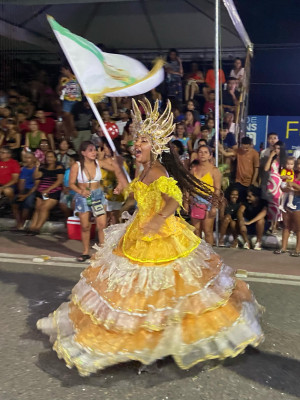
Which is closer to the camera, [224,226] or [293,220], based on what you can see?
[293,220]

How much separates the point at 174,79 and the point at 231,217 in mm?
Answer: 4929

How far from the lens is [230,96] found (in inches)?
418

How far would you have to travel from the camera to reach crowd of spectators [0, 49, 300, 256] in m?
7.17

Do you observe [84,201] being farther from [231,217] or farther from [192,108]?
[192,108]

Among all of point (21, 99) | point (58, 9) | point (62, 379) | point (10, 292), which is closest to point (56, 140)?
point (21, 99)

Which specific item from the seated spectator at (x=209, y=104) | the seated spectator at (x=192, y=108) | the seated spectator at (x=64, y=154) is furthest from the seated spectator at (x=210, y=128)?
the seated spectator at (x=64, y=154)

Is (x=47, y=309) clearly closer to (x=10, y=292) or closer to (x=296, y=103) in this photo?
(x=10, y=292)

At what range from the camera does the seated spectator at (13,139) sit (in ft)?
32.0

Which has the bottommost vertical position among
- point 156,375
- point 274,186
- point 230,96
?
point 156,375

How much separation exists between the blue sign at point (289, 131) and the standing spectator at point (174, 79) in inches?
97.8

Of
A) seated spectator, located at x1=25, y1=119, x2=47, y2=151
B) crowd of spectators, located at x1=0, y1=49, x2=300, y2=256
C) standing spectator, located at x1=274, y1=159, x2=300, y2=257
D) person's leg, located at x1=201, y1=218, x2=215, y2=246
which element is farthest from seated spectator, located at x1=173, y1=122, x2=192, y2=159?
seated spectator, located at x1=25, y1=119, x2=47, y2=151

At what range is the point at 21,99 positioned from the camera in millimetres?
11586

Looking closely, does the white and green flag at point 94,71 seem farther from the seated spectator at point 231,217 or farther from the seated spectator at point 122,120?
the seated spectator at point 122,120

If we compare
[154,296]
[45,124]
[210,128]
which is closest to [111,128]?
[45,124]
